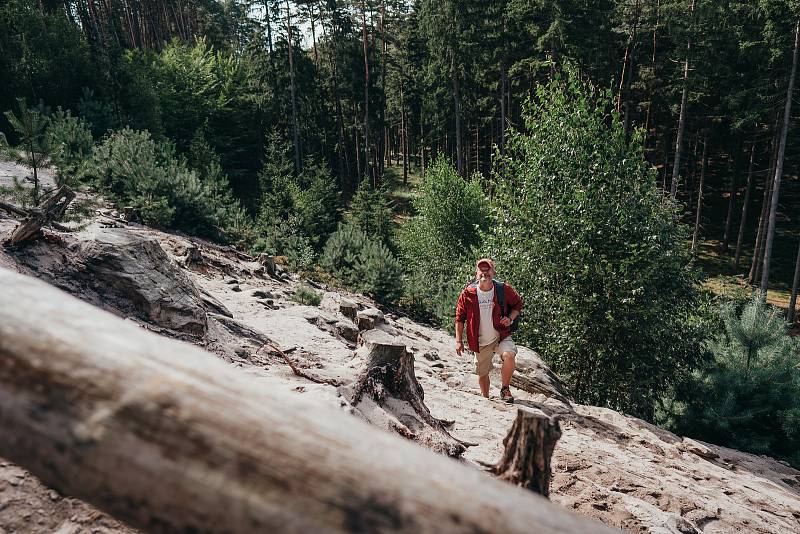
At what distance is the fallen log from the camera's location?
114cm

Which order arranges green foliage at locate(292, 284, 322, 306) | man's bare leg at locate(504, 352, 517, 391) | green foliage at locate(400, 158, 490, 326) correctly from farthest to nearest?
green foliage at locate(400, 158, 490, 326), green foliage at locate(292, 284, 322, 306), man's bare leg at locate(504, 352, 517, 391)

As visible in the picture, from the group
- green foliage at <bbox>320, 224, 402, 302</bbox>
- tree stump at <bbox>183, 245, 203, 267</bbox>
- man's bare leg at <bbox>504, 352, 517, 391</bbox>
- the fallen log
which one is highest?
the fallen log

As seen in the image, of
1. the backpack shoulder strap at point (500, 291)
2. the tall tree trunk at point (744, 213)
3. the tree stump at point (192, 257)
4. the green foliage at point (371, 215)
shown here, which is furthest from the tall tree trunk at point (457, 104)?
the backpack shoulder strap at point (500, 291)

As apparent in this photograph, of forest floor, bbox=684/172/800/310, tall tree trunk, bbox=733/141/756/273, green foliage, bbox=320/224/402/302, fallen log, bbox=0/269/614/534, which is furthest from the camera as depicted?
forest floor, bbox=684/172/800/310

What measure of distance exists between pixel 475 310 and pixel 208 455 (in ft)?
18.8

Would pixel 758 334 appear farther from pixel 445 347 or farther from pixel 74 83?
pixel 74 83

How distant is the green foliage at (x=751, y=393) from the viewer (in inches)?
360

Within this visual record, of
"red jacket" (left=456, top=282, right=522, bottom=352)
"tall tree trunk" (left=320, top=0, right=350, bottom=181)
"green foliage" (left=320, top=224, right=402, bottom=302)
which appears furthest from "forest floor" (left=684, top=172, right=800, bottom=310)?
"red jacket" (left=456, top=282, right=522, bottom=352)

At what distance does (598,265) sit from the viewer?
8.91 meters

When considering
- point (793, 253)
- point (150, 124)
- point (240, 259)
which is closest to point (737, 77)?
point (793, 253)

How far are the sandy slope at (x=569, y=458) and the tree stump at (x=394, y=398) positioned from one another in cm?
32

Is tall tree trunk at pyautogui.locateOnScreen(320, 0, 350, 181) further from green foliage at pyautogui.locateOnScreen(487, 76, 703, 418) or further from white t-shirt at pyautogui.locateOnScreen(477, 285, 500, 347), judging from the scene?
white t-shirt at pyautogui.locateOnScreen(477, 285, 500, 347)

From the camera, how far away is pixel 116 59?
76.4 ft

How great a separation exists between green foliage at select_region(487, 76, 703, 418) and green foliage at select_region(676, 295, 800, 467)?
→ 2.17ft
